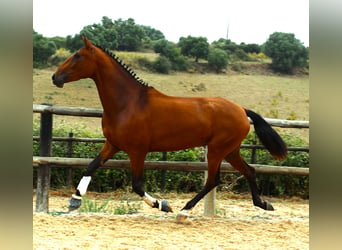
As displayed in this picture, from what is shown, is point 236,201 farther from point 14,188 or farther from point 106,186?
point 14,188

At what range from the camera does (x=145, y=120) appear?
4398 mm

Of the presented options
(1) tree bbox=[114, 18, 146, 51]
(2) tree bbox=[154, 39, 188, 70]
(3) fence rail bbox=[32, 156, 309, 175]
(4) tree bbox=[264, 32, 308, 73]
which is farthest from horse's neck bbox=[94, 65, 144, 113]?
(4) tree bbox=[264, 32, 308, 73]

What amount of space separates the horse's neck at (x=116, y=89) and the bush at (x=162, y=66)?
1593 centimetres

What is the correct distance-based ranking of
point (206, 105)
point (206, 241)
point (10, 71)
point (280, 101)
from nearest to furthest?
1. point (10, 71)
2. point (206, 241)
3. point (206, 105)
4. point (280, 101)

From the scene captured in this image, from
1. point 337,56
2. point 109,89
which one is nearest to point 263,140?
point 109,89

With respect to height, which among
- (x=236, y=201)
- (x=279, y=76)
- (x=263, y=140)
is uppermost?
(x=279, y=76)

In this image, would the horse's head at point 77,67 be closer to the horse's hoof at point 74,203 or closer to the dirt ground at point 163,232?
the horse's hoof at point 74,203

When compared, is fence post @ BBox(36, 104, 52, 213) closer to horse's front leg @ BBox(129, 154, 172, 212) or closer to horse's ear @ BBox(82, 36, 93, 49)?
horse's ear @ BBox(82, 36, 93, 49)

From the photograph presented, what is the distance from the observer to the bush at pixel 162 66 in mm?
20391

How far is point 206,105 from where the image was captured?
458 centimetres

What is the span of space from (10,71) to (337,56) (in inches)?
27.5

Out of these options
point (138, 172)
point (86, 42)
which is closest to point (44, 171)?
point (138, 172)

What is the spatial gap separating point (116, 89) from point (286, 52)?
64.6 feet

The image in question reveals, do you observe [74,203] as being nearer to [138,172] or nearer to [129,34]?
[138,172]
